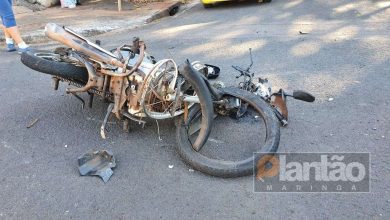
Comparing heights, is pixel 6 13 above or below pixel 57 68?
below

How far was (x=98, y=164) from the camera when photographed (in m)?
3.54

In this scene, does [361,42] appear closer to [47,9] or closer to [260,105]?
[260,105]

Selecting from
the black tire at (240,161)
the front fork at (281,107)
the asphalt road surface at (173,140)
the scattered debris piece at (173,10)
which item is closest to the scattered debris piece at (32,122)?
the asphalt road surface at (173,140)

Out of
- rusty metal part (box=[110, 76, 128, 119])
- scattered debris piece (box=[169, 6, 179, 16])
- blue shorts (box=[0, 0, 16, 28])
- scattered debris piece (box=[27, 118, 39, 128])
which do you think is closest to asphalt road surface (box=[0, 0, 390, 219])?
scattered debris piece (box=[27, 118, 39, 128])

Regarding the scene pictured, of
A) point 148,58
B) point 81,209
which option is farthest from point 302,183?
point 148,58

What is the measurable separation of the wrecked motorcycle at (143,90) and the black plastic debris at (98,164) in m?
0.21

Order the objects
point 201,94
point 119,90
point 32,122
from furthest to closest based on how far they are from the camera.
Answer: point 32,122
point 119,90
point 201,94

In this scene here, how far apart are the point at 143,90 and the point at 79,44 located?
0.87m

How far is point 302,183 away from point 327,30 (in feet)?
17.2

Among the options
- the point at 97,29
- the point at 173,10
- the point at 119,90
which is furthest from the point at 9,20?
the point at 173,10

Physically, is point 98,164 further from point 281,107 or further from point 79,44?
point 281,107

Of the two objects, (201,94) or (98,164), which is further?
(98,164)

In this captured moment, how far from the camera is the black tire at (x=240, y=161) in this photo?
3.26 metres

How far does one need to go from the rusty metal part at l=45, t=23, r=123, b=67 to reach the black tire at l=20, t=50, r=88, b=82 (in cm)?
21
